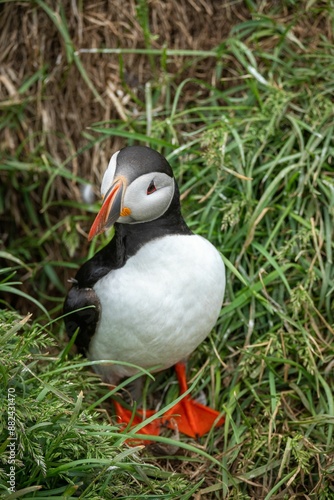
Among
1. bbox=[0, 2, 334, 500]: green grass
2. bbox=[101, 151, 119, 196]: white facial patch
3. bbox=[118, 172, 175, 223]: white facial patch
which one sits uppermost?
bbox=[101, 151, 119, 196]: white facial patch

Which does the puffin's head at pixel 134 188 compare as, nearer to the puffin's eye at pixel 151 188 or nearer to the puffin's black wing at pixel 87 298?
the puffin's eye at pixel 151 188

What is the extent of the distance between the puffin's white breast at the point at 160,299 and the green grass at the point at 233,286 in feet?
0.78

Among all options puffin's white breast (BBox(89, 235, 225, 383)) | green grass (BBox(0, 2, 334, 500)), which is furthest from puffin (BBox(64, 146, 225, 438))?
green grass (BBox(0, 2, 334, 500))

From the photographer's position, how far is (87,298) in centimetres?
330

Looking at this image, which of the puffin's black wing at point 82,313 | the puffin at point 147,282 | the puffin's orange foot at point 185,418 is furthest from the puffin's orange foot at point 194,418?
the puffin's black wing at point 82,313

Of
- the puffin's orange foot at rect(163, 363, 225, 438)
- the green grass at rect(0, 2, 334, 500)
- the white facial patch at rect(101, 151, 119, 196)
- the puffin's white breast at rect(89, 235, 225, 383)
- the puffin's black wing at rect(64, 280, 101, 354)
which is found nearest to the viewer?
the green grass at rect(0, 2, 334, 500)

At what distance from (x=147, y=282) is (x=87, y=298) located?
0.33 meters

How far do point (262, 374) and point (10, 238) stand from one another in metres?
2.25

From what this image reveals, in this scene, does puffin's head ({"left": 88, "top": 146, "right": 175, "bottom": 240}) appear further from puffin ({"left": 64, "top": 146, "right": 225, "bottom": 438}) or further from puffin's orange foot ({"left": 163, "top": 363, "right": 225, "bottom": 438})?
puffin's orange foot ({"left": 163, "top": 363, "right": 225, "bottom": 438})

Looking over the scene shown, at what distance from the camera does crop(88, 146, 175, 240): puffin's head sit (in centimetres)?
287

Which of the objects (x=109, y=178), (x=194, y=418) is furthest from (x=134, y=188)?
(x=194, y=418)

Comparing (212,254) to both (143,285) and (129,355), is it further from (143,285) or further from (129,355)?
(129,355)

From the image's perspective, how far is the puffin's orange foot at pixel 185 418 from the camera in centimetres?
359

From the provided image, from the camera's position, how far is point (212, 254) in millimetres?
3299
